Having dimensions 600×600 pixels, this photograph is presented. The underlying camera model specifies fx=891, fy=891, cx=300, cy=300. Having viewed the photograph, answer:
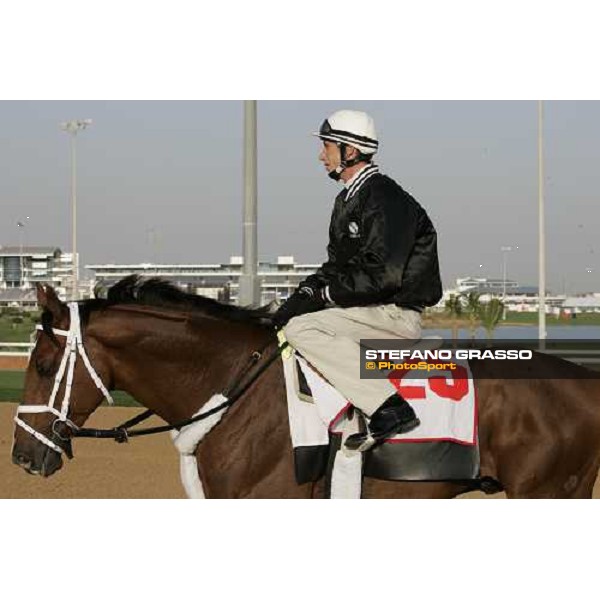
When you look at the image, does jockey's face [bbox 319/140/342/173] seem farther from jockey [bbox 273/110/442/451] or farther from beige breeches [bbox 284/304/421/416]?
beige breeches [bbox 284/304/421/416]

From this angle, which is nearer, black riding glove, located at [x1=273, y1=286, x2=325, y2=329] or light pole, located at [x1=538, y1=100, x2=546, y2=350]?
black riding glove, located at [x1=273, y1=286, x2=325, y2=329]

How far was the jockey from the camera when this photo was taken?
4.36 meters

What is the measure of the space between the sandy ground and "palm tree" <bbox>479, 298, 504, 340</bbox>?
11.9ft

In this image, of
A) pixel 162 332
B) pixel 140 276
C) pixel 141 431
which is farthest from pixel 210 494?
pixel 140 276

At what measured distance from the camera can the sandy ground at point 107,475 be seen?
26.0 feet

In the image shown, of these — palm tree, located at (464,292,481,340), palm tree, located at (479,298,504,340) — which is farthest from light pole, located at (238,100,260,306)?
palm tree, located at (479,298,504,340)

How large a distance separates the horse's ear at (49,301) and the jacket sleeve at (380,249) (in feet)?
4.66

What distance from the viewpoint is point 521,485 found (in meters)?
4.62

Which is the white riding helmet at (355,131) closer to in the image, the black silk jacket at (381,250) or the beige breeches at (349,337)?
the black silk jacket at (381,250)

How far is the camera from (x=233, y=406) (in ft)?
14.8

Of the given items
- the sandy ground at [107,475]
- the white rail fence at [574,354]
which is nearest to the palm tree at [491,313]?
the white rail fence at [574,354]

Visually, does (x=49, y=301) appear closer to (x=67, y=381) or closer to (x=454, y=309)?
(x=67, y=381)

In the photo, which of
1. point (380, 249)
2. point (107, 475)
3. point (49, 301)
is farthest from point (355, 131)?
point (107, 475)

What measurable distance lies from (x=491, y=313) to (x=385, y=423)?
28.2 ft
